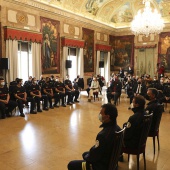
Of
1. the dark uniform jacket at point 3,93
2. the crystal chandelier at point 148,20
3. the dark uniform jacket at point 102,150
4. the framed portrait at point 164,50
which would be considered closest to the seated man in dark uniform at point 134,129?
the dark uniform jacket at point 102,150

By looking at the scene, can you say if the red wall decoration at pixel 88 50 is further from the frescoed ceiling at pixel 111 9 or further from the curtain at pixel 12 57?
the curtain at pixel 12 57

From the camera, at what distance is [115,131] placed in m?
2.57

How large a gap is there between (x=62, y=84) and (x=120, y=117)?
146 inches

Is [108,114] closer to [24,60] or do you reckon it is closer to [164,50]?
[24,60]

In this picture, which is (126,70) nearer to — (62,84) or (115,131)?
(62,84)

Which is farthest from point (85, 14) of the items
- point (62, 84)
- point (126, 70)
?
point (62, 84)

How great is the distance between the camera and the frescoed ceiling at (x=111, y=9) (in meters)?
14.4

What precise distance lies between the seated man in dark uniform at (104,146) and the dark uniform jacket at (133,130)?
93cm

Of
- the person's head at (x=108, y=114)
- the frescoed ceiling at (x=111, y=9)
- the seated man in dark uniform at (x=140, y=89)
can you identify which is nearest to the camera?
the person's head at (x=108, y=114)

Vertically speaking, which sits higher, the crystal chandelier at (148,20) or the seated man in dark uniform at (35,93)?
the crystal chandelier at (148,20)

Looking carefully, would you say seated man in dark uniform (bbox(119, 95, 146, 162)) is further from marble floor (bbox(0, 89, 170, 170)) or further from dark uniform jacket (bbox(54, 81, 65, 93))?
dark uniform jacket (bbox(54, 81, 65, 93))

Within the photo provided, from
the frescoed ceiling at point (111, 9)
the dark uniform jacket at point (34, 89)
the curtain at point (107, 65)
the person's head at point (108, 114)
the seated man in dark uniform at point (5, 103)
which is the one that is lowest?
the seated man in dark uniform at point (5, 103)

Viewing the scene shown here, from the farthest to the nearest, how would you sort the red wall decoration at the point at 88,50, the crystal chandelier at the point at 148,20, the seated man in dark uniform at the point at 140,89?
the red wall decoration at the point at 88,50 < the crystal chandelier at the point at 148,20 < the seated man in dark uniform at the point at 140,89

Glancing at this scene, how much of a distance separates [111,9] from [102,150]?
17.4m
